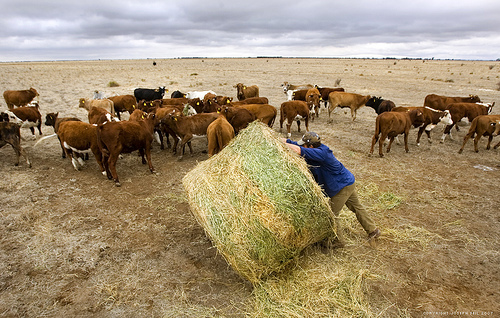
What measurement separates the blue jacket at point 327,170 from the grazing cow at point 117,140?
516 cm

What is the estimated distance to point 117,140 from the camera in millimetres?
7098

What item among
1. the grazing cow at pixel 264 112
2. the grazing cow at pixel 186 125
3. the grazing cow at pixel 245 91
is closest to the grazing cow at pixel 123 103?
the grazing cow at pixel 186 125

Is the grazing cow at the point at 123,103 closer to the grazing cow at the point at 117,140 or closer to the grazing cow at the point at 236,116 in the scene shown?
the grazing cow at the point at 236,116

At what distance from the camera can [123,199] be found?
256 inches

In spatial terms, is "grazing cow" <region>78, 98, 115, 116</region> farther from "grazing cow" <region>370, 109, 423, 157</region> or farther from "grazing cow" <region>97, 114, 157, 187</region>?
"grazing cow" <region>370, 109, 423, 157</region>

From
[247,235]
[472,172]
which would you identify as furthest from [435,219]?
[247,235]

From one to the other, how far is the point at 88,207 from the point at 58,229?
0.88m

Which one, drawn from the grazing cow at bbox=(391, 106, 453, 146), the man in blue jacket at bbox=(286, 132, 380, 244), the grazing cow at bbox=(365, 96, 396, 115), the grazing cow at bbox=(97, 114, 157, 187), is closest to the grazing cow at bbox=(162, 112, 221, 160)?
the grazing cow at bbox=(97, 114, 157, 187)

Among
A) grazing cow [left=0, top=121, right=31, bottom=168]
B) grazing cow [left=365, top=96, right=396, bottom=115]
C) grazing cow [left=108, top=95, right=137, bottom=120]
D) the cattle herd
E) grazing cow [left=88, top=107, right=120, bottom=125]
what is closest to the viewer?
the cattle herd

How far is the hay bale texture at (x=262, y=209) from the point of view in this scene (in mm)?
3467

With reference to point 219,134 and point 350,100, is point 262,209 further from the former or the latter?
point 350,100

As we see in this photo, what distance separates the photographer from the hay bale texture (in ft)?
11.4

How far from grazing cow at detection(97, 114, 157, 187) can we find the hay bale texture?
4187mm

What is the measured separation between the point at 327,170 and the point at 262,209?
1.29m
